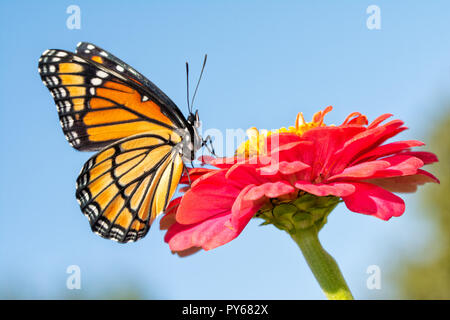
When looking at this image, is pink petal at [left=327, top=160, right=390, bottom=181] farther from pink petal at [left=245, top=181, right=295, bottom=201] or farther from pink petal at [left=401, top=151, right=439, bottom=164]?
pink petal at [left=401, top=151, right=439, bottom=164]

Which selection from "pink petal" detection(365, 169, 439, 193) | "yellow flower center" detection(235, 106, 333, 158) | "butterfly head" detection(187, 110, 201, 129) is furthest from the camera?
"butterfly head" detection(187, 110, 201, 129)

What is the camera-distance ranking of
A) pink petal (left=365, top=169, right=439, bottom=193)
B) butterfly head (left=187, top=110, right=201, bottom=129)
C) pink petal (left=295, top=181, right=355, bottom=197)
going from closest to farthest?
pink petal (left=295, top=181, right=355, bottom=197) < pink petal (left=365, top=169, right=439, bottom=193) < butterfly head (left=187, top=110, right=201, bottom=129)

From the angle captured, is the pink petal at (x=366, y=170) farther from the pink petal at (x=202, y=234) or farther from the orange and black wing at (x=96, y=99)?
the orange and black wing at (x=96, y=99)

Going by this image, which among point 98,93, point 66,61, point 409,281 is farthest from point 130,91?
point 409,281

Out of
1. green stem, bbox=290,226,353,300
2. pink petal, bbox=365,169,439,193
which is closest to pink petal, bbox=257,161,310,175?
green stem, bbox=290,226,353,300

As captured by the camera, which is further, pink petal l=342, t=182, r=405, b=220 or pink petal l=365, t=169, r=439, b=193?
pink petal l=365, t=169, r=439, b=193

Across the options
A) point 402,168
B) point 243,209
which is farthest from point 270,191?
point 402,168
